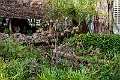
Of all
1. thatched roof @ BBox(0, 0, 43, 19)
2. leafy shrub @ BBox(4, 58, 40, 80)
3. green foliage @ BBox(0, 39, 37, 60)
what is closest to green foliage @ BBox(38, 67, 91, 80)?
leafy shrub @ BBox(4, 58, 40, 80)

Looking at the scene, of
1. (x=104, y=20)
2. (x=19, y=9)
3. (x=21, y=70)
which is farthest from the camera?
(x=19, y=9)

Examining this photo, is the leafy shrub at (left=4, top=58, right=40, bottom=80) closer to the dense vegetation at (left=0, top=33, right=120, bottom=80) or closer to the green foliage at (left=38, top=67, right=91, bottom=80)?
the dense vegetation at (left=0, top=33, right=120, bottom=80)

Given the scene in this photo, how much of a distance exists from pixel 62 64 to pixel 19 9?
7356mm

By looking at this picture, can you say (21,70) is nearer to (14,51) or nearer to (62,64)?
(62,64)

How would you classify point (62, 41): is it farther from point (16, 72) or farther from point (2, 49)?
point (16, 72)

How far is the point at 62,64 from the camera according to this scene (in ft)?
22.7

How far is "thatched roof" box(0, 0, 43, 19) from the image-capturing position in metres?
13.7

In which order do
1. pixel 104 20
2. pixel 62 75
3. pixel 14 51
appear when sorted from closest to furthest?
pixel 62 75 → pixel 14 51 → pixel 104 20

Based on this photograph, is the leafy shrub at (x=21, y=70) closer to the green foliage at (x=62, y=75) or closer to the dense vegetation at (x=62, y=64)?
the dense vegetation at (x=62, y=64)

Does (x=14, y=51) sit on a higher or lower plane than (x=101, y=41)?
higher

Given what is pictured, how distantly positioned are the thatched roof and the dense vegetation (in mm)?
5008

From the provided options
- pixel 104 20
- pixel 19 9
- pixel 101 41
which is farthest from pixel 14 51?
pixel 19 9

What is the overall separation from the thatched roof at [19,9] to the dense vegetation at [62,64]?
16.4ft

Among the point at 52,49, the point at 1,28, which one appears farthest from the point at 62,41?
the point at 1,28
